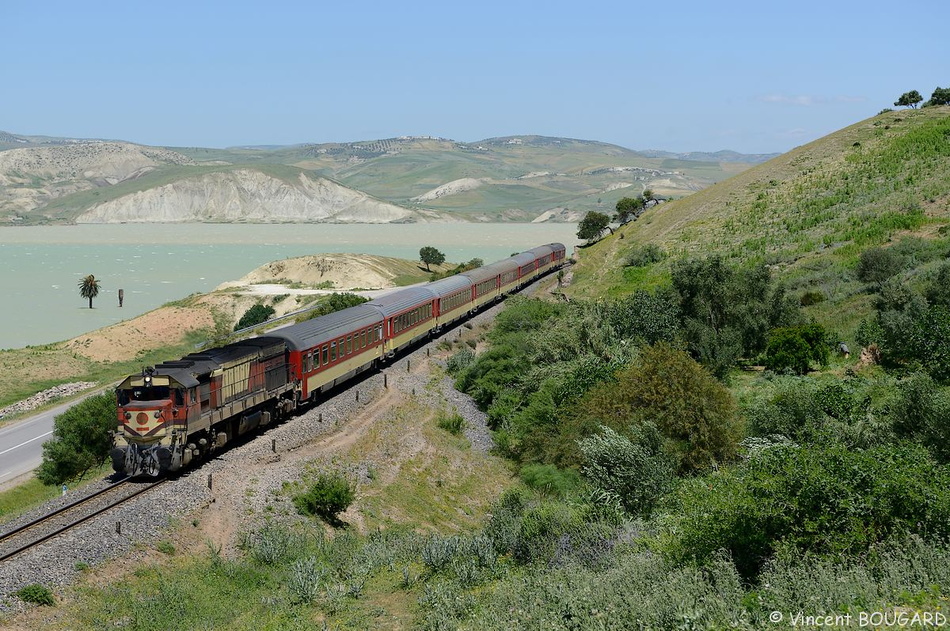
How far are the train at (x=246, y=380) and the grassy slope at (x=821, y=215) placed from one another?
23.4 m

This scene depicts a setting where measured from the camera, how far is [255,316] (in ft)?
254

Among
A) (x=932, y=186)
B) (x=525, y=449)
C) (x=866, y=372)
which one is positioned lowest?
(x=525, y=449)

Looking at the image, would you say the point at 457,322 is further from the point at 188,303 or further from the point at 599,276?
the point at 188,303

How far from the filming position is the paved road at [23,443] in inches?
1467

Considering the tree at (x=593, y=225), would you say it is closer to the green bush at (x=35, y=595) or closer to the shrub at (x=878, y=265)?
the shrub at (x=878, y=265)

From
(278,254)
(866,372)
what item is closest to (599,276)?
(866,372)

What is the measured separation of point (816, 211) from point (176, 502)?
2663 inches

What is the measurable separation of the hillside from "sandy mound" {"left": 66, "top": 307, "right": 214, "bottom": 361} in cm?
3816

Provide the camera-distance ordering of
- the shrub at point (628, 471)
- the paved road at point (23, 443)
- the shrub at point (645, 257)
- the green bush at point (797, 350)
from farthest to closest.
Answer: the shrub at point (645, 257)
the paved road at point (23, 443)
the green bush at point (797, 350)
the shrub at point (628, 471)

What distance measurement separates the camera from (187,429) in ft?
73.7

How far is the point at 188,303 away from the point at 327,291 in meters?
16.2

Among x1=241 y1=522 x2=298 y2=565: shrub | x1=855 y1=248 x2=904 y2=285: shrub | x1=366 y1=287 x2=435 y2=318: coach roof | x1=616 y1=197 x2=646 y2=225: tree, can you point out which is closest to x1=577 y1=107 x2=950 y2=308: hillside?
x1=855 y1=248 x2=904 y2=285: shrub

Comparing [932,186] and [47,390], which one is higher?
[932,186]

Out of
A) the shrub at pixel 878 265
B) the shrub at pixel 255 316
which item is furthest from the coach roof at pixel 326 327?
the shrub at pixel 255 316
